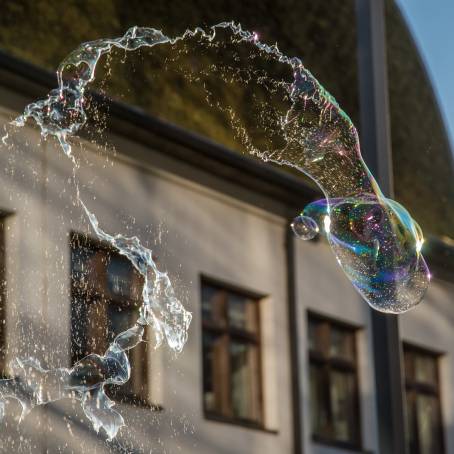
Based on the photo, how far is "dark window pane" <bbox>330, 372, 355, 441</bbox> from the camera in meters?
14.4

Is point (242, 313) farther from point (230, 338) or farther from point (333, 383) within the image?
point (333, 383)

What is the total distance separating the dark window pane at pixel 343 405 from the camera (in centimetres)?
1439

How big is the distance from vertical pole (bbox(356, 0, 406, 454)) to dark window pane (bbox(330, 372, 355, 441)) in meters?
5.46

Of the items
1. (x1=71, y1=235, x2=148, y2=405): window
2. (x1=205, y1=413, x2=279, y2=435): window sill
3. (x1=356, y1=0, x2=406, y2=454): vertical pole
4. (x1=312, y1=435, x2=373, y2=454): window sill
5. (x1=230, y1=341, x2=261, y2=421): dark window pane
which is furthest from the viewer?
(x1=312, y1=435, x2=373, y2=454): window sill

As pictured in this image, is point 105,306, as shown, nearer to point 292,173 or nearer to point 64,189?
point 64,189

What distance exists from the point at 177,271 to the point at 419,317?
4835mm

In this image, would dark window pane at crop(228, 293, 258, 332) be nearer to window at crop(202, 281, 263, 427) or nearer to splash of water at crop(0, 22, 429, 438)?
window at crop(202, 281, 263, 427)

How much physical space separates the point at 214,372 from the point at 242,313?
72cm

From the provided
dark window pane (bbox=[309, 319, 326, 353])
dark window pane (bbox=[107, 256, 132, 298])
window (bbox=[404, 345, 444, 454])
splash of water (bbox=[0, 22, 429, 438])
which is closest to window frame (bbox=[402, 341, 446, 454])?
window (bbox=[404, 345, 444, 454])

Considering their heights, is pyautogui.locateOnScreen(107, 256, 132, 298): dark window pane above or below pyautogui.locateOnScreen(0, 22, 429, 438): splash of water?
above

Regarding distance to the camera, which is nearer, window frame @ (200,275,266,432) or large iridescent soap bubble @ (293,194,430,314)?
large iridescent soap bubble @ (293,194,430,314)

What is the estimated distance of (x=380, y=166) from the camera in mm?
8938

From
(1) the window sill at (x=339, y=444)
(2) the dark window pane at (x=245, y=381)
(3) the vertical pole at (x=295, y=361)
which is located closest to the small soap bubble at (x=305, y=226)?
(2) the dark window pane at (x=245, y=381)

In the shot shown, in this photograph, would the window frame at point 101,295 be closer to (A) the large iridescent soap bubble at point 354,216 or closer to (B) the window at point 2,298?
(B) the window at point 2,298
